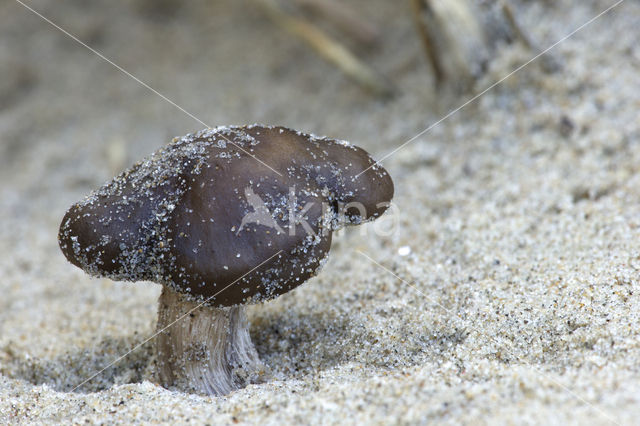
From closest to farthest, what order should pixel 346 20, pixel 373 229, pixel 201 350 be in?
pixel 201 350 → pixel 373 229 → pixel 346 20

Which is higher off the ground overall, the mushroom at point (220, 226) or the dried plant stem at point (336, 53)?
the dried plant stem at point (336, 53)

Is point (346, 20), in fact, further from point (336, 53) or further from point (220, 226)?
point (220, 226)

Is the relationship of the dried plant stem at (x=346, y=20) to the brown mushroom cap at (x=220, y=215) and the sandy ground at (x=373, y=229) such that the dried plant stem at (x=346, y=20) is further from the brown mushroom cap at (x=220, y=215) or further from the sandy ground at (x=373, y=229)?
the brown mushroom cap at (x=220, y=215)

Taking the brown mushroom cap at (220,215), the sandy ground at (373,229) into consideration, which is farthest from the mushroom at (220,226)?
the sandy ground at (373,229)

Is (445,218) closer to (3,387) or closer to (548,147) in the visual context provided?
(548,147)

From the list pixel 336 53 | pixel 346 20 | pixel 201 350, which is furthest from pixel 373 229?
pixel 346 20

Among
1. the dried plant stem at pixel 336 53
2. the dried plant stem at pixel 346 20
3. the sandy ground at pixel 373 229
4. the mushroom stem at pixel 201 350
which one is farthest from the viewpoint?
the dried plant stem at pixel 346 20
